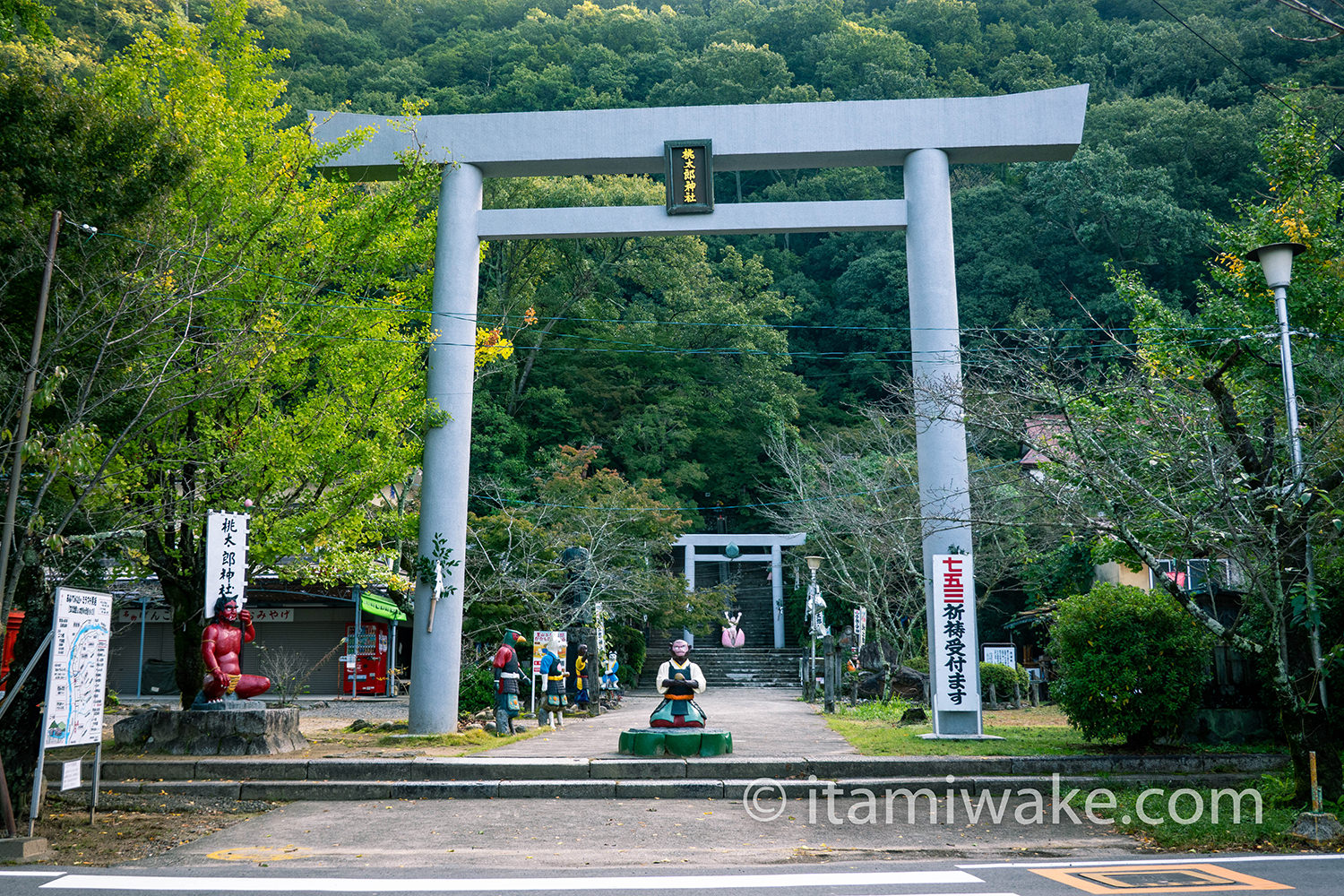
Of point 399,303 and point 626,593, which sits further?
point 626,593

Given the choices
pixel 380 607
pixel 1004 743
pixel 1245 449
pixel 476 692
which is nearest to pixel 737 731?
pixel 1004 743

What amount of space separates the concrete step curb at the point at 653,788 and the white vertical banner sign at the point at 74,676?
5.16 ft

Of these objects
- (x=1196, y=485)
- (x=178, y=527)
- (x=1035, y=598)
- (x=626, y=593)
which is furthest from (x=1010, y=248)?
(x=178, y=527)

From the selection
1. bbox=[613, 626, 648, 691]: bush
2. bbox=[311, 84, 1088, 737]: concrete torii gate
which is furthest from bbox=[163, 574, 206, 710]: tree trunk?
bbox=[613, 626, 648, 691]: bush

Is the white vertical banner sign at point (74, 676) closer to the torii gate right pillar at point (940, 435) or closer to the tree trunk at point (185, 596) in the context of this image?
the tree trunk at point (185, 596)

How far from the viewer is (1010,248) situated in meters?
38.6

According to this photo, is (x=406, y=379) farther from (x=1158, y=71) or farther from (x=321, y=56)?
(x=1158, y=71)

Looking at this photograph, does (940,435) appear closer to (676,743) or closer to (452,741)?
(676,743)

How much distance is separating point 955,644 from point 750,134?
7448 millimetres

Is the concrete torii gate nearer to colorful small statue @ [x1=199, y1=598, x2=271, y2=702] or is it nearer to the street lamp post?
colorful small statue @ [x1=199, y1=598, x2=271, y2=702]

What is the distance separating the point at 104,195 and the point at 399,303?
14.6 ft

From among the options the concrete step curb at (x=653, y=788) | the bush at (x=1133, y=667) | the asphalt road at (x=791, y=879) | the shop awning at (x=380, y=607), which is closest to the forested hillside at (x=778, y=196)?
the shop awning at (x=380, y=607)

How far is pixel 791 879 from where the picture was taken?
19.0 ft

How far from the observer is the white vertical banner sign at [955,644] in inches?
455
